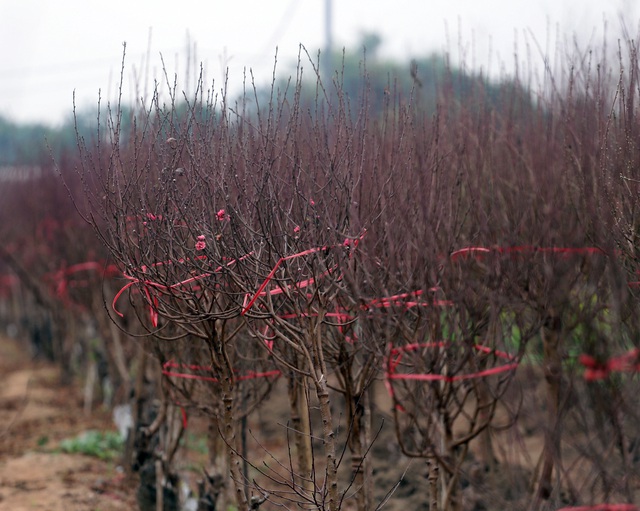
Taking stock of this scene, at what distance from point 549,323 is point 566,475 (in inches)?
122

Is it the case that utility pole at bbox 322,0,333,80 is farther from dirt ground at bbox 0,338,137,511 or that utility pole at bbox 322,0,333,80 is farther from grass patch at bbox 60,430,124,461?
grass patch at bbox 60,430,124,461

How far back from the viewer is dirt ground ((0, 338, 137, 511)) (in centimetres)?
831

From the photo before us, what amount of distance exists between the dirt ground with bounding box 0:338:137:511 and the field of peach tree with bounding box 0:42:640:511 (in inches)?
71.3

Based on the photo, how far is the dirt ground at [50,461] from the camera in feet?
27.3

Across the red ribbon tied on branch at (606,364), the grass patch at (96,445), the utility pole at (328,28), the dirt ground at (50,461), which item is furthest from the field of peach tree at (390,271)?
the utility pole at (328,28)

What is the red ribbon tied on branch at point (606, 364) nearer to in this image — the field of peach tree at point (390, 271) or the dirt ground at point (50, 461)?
the field of peach tree at point (390, 271)

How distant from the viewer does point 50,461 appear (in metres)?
10.0

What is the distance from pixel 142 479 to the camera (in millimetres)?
6883

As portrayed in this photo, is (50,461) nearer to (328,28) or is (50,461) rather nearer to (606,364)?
(606,364)

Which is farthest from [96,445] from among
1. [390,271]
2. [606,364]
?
[606,364]

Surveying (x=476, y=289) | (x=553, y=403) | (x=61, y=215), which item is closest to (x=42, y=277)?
(x=61, y=215)

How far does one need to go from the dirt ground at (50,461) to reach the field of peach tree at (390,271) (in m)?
1.81

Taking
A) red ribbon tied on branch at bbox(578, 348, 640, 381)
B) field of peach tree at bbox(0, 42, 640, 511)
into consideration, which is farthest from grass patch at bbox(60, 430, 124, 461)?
red ribbon tied on branch at bbox(578, 348, 640, 381)

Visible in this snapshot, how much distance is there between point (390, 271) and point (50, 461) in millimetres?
7463
